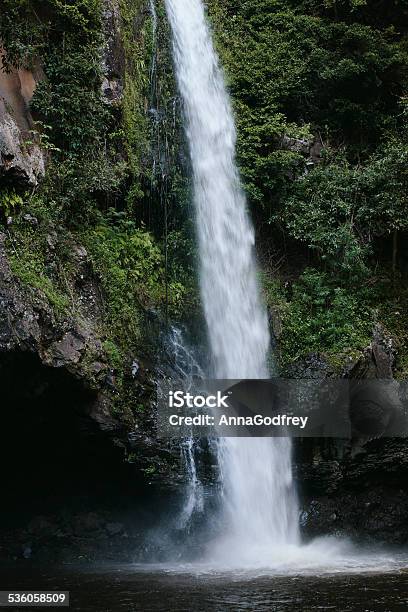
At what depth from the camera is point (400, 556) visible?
1028 cm

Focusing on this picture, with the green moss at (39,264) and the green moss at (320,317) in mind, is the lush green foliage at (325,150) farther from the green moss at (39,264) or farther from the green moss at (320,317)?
the green moss at (39,264)

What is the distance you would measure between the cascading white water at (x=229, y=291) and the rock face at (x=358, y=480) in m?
0.41

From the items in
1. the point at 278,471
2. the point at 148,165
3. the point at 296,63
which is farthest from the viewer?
the point at 296,63

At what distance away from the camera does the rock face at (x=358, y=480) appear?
437 inches

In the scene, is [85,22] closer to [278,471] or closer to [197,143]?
[197,143]

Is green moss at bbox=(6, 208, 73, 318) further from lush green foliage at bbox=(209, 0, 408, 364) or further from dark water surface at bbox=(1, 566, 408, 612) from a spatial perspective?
lush green foliage at bbox=(209, 0, 408, 364)

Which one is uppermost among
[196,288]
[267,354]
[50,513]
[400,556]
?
[196,288]

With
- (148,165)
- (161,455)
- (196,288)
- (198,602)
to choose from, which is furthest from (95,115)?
(198,602)

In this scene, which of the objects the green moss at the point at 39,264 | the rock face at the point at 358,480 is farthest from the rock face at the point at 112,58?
the rock face at the point at 358,480

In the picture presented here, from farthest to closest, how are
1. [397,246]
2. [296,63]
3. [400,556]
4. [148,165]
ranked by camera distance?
[296,63]
[397,246]
[148,165]
[400,556]

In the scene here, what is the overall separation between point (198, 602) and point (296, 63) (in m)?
12.5

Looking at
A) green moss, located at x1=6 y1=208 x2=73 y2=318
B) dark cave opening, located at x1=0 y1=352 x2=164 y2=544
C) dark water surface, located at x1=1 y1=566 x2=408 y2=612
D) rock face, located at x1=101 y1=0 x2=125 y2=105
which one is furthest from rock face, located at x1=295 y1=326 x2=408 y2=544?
rock face, located at x1=101 y1=0 x2=125 y2=105

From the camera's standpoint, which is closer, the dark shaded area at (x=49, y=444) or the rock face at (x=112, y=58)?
the dark shaded area at (x=49, y=444)

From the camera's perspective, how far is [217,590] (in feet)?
24.6
